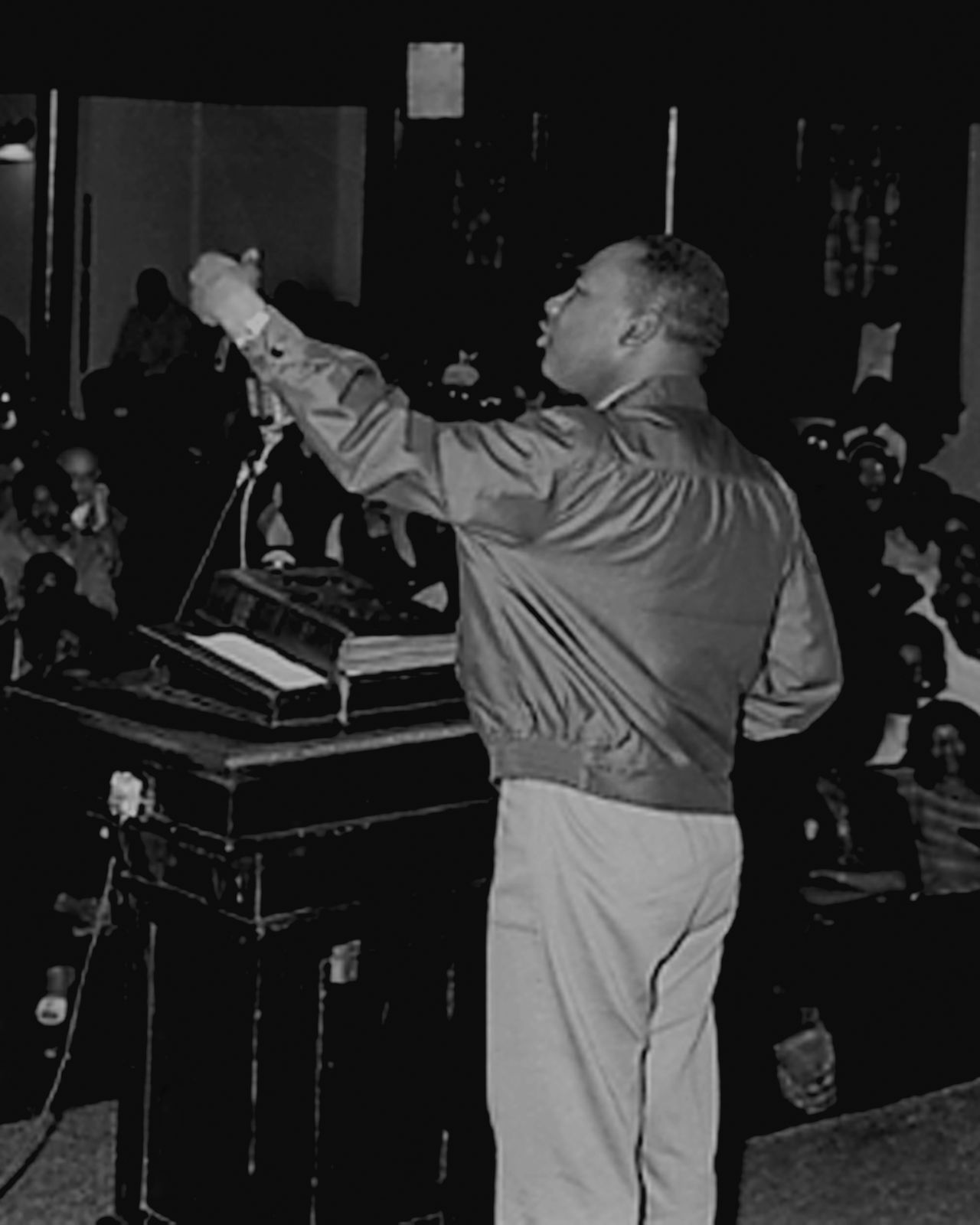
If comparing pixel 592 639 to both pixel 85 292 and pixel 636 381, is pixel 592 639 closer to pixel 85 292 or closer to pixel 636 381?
pixel 636 381

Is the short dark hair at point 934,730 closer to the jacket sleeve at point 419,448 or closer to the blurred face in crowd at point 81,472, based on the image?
the blurred face in crowd at point 81,472

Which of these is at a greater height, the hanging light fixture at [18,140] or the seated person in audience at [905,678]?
the hanging light fixture at [18,140]

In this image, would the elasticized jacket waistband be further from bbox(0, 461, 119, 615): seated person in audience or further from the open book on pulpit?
bbox(0, 461, 119, 615): seated person in audience

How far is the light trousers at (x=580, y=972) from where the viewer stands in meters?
2.68

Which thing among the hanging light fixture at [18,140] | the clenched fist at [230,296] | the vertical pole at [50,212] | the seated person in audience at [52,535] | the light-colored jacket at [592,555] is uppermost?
the hanging light fixture at [18,140]

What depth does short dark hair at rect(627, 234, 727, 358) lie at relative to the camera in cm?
272

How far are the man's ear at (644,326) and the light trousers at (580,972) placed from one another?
46 cm

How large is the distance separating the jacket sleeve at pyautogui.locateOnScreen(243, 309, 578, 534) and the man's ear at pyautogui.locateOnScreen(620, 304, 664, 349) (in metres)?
0.16

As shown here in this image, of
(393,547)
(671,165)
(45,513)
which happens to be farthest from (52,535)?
(671,165)

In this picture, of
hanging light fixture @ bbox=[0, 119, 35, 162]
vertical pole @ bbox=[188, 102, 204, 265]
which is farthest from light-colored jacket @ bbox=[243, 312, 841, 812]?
vertical pole @ bbox=[188, 102, 204, 265]

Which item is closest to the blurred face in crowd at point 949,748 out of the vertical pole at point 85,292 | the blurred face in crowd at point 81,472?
the blurred face in crowd at point 81,472

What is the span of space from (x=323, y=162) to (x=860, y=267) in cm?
317

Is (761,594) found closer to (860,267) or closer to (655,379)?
(655,379)

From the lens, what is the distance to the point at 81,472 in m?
6.23
